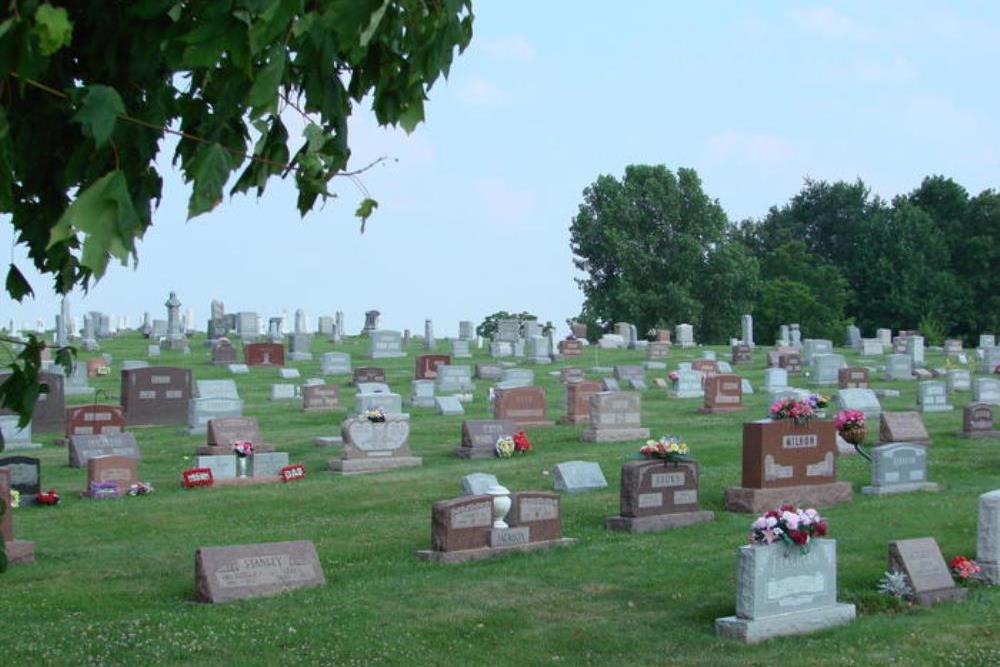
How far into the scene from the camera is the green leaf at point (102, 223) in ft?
11.3

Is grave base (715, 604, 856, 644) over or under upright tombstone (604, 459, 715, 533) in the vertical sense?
under

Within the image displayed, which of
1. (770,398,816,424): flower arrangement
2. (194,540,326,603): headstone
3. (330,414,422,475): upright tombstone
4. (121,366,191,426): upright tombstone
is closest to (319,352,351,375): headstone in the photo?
(121,366,191,426): upright tombstone

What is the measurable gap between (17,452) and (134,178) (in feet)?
72.0

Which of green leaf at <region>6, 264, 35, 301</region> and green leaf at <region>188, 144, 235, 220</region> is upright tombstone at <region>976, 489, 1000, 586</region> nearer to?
green leaf at <region>6, 264, 35, 301</region>

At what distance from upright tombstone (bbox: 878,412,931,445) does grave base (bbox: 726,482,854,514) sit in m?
5.28

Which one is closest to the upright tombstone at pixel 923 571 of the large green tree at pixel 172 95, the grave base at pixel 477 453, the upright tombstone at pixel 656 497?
the upright tombstone at pixel 656 497

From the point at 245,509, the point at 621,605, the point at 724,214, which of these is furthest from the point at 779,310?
the point at 621,605

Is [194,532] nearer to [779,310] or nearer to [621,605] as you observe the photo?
[621,605]

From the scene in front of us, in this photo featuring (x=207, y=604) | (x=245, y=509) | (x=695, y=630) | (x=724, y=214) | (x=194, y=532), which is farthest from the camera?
(x=724, y=214)

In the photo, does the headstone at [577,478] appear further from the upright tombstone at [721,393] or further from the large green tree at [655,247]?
the large green tree at [655,247]

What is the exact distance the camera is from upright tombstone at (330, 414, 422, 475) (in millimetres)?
22047

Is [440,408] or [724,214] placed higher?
[724,214]

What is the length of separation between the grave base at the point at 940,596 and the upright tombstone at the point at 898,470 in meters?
6.06

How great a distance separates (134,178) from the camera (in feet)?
14.9
